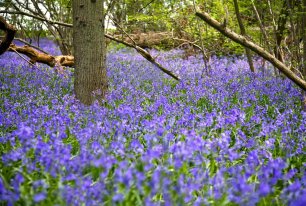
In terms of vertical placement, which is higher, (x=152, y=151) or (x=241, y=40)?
(x=241, y=40)

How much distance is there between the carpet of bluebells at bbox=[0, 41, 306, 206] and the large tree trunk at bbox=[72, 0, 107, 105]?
0.29 metres

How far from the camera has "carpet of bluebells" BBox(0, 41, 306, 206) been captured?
2217 millimetres

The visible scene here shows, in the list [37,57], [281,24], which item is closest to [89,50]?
[37,57]

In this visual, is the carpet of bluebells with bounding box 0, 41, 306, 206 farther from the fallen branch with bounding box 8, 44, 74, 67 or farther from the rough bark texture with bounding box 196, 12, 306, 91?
the fallen branch with bounding box 8, 44, 74, 67

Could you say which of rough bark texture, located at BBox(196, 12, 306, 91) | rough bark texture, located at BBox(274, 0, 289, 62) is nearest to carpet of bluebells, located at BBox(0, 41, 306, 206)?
rough bark texture, located at BBox(196, 12, 306, 91)

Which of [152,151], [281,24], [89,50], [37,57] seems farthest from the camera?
[281,24]

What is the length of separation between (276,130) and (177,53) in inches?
502

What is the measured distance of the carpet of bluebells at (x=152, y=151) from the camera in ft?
7.27

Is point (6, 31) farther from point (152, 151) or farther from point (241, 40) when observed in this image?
point (152, 151)

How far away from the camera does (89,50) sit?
5578 millimetres

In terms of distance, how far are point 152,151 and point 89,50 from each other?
3491 millimetres

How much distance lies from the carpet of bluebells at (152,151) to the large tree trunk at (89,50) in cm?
29

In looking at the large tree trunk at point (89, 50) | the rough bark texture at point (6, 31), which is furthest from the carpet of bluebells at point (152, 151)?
the rough bark texture at point (6, 31)

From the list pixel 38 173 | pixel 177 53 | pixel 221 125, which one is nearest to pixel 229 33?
pixel 221 125
